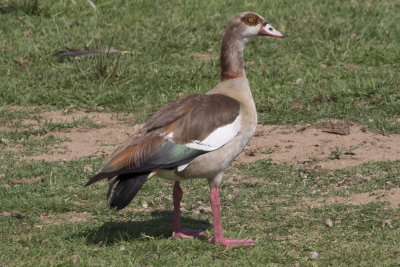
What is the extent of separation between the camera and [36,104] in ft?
29.8

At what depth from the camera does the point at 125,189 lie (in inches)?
201

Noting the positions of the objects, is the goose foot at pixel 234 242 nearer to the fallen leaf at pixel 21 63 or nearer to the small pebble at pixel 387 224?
the small pebble at pixel 387 224

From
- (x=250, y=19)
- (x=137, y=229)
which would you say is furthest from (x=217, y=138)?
(x=250, y=19)

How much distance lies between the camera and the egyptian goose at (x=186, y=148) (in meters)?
5.12

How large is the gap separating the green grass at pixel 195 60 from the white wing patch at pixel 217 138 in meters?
2.95

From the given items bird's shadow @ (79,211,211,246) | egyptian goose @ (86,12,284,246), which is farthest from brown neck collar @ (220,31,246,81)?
bird's shadow @ (79,211,211,246)

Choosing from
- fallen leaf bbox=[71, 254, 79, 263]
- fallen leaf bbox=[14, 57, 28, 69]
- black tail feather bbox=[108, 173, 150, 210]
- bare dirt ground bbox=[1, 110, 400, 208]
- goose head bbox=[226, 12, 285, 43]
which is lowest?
fallen leaf bbox=[14, 57, 28, 69]

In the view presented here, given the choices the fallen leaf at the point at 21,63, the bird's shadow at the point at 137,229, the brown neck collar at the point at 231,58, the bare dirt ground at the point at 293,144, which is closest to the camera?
the bird's shadow at the point at 137,229

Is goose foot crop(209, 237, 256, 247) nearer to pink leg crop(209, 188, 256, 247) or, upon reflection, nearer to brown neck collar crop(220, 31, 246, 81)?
pink leg crop(209, 188, 256, 247)

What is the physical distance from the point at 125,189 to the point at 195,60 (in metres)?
5.25

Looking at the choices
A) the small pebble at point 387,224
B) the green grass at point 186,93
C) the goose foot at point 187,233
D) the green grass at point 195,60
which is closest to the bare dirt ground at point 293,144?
the green grass at point 186,93

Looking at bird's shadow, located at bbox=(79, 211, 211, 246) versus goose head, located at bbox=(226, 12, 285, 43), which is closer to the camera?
bird's shadow, located at bbox=(79, 211, 211, 246)

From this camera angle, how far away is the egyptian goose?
202 inches

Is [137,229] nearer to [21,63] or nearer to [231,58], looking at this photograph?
[231,58]
